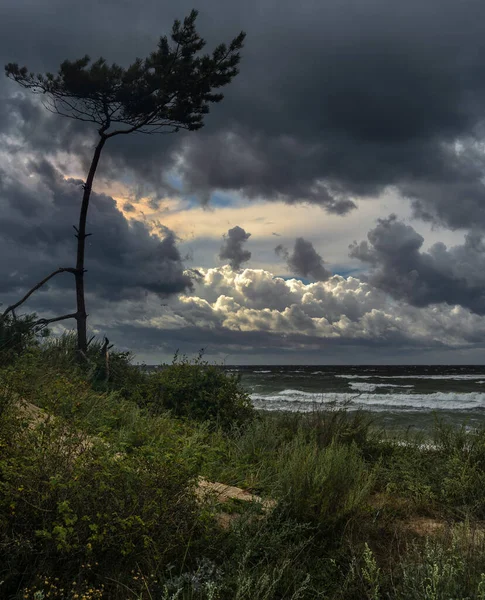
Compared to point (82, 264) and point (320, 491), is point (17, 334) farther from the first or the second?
point (320, 491)

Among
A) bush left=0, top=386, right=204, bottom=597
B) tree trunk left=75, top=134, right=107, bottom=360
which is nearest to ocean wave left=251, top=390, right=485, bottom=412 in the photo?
tree trunk left=75, top=134, right=107, bottom=360

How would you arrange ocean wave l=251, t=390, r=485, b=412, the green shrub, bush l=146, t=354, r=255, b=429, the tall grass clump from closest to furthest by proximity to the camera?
the green shrub, the tall grass clump, bush l=146, t=354, r=255, b=429, ocean wave l=251, t=390, r=485, b=412

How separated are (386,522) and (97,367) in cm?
988

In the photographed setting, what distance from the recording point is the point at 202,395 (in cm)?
1136

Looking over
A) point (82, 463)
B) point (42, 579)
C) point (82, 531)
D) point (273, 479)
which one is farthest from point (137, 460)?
point (273, 479)

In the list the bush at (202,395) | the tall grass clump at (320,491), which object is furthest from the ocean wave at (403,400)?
the tall grass clump at (320,491)

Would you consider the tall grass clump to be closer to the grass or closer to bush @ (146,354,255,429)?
the grass

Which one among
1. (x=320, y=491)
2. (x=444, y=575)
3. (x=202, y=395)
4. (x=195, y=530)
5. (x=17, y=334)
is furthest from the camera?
(x=17, y=334)

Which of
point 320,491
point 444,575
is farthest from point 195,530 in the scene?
point 444,575

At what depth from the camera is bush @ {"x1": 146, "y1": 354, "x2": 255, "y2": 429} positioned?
36.4 feet

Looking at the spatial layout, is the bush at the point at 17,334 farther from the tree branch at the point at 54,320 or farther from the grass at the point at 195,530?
the grass at the point at 195,530

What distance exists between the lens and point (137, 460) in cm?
442

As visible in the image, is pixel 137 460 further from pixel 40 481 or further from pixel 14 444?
pixel 14 444

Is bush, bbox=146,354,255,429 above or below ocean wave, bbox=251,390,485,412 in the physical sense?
above
